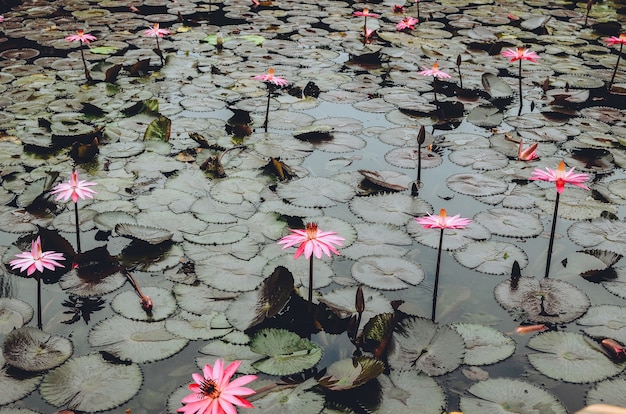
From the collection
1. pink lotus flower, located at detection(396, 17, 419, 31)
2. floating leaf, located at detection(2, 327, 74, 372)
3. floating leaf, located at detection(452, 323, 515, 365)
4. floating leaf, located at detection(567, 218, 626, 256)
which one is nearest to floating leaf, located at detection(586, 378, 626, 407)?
floating leaf, located at detection(452, 323, 515, 365)

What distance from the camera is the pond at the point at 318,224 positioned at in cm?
173

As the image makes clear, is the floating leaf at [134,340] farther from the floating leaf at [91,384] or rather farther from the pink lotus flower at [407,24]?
the pink lotus flower at [407,24]

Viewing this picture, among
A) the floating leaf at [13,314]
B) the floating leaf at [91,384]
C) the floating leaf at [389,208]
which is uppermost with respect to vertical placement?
the floating leaf at [389,208]

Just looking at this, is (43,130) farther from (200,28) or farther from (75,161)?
(200,28)

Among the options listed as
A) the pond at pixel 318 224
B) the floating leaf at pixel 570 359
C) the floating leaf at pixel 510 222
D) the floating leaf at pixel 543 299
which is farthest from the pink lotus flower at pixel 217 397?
the floating leaf at pixel 510 222

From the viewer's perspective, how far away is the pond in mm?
1734

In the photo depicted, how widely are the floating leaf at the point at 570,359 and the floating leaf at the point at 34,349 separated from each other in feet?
4.64

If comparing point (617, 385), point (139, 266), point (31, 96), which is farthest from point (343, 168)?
point (31, 96)

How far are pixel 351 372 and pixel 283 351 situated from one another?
0.72 feet

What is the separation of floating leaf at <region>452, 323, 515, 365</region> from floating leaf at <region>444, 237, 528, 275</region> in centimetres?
34

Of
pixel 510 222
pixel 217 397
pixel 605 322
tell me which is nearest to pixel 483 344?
pixel 605 322

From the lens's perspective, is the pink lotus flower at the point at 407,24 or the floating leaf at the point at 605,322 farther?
the pink lotus flower at the point at 407,24

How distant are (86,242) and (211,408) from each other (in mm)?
1274

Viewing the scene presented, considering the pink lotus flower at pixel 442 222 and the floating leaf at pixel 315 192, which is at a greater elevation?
the pink lotus flower at pixel 442 222
